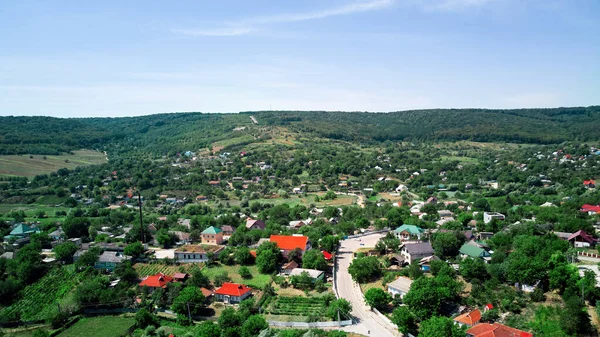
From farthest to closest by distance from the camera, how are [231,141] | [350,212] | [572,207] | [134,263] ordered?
[231,141] < [350,212] < [572,207] < [134,263]

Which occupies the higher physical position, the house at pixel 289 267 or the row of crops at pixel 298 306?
the house at pixel 289 267

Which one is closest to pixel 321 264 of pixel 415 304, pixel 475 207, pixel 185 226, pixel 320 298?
pixel 320 298

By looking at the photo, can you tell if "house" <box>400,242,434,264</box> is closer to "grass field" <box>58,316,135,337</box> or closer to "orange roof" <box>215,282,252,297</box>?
"orange roof" <box>215,282,252,297</box>

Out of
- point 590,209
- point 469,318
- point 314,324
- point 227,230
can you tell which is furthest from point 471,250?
point 227,230

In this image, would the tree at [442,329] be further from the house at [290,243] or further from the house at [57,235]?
the house at [57,235]

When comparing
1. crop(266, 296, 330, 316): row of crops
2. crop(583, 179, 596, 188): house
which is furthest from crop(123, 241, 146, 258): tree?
crop(583, 179, 596, 188): house

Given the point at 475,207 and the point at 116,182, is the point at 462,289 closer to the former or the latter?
the point at 475,207

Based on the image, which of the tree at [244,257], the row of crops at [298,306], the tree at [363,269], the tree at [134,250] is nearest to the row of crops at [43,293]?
the tree at [134,250]
